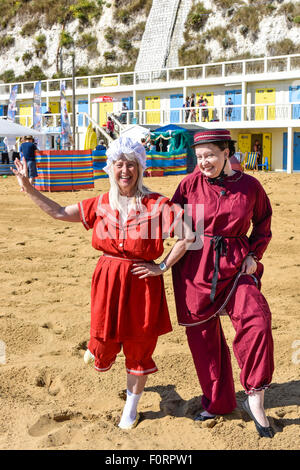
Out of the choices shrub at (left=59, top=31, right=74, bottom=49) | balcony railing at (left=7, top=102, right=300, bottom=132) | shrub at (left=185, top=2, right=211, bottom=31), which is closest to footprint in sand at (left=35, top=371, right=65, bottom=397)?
balcony railing at (left=7, top=102, right=300, bottom=132)

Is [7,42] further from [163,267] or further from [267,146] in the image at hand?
[163,267]


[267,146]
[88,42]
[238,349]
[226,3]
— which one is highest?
[226,3]

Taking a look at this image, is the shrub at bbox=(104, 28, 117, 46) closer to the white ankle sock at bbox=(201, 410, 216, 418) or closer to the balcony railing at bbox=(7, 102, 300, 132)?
the balcony railing at bbox=(7, 102, 300, 132)

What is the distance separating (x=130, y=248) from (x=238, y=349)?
0.77 m

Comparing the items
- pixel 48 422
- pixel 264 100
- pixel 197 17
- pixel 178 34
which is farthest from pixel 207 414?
pixel 178 34

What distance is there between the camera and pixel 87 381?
3.89 metres

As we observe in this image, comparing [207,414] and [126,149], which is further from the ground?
[126,149]

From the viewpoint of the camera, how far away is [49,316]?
516cm

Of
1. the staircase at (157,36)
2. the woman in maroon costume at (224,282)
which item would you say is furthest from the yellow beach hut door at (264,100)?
the woman in maroon costume at (224,282)

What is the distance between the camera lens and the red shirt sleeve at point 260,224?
3.29 m

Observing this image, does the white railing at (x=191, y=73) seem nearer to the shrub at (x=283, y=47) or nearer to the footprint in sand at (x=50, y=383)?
the shrub at (x=283, y=47)

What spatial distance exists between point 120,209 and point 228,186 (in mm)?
598

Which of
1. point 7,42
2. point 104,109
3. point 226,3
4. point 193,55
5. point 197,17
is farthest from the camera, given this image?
point 7,42
